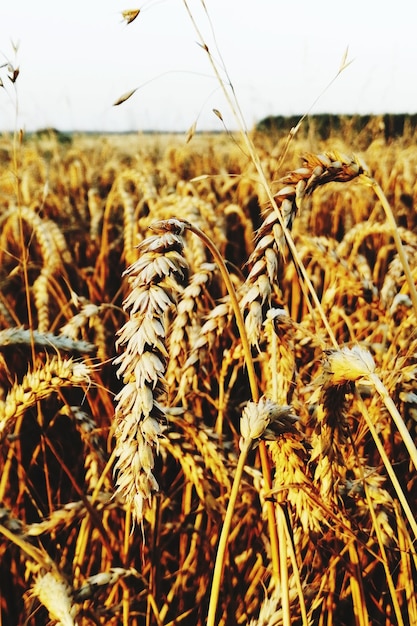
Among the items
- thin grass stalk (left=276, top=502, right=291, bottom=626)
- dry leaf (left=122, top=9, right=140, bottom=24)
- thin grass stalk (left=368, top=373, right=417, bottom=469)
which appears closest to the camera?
thin grass stalk (left=368, top=373, right=417, bottom=469)

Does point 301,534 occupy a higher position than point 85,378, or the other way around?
point 85,378

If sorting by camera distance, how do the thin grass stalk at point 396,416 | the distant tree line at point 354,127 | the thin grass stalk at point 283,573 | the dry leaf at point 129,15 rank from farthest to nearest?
the distant tree line at point 354,127 → the dry leaf at point 129,15 → the thin grass stalk at point 283,573 → the thin grass stalk at point 396,416

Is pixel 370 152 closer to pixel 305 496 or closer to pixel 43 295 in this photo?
pixel 43 295

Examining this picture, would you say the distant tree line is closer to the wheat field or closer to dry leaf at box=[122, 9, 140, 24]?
the wheat field

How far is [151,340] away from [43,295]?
3.91 ft

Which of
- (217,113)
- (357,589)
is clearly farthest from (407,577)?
(217,113)

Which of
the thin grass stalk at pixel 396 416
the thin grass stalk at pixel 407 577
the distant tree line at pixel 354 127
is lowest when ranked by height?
the thin grass stalk at pixel 407 577

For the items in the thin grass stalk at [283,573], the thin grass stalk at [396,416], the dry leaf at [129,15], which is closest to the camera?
the thin grass stalk at [396,416]

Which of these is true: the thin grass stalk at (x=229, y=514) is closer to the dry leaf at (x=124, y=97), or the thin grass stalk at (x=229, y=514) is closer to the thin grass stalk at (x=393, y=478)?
the thin grass stalk at (x=393, y=478)

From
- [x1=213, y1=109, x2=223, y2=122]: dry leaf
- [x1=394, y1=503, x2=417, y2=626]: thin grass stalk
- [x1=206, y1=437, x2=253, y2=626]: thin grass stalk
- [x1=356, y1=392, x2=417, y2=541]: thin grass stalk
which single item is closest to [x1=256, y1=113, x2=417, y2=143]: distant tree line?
[x1=213, y1=109, x2=223, y2=122]: dry leaf

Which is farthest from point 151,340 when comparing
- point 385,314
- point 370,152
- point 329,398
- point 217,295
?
point 370,152

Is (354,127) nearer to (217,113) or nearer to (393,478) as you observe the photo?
(217,113)

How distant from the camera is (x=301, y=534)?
881 mm

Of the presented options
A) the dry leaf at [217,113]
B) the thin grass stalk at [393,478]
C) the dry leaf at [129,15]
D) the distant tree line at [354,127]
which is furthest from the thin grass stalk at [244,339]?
the distant tree line at [354,127]
